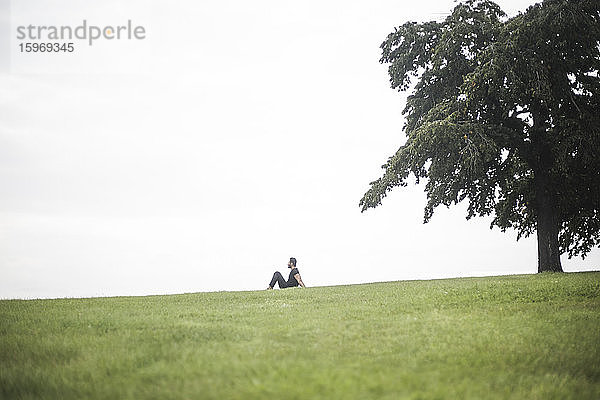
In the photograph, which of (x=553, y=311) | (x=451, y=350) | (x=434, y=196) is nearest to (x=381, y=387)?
(x=451, y=350)

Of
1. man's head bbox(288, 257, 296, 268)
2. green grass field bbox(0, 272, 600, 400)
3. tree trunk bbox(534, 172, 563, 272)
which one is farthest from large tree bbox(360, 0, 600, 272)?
green grass field bbox(0, 272, 600, 400)

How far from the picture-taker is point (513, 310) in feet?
40.4

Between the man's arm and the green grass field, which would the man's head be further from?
the green grass field

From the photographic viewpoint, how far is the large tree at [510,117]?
2225 cm

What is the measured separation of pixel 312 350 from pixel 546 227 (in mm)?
20257

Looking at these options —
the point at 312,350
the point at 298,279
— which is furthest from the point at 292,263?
the point at 312,350

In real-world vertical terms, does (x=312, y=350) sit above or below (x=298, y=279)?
below

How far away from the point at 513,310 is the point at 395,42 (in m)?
19.1

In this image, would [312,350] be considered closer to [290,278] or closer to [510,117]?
[290,278]

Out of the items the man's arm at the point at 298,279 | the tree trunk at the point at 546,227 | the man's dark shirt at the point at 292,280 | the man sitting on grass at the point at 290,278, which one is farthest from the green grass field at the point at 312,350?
the tree trunk at the point at 546,227

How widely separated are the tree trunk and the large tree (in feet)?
0.16

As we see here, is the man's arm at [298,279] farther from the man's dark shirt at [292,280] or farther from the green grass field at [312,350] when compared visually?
the green grass field at [312,350]

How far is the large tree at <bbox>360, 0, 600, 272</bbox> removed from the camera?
2225 cm

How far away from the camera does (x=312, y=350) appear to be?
839 cm
